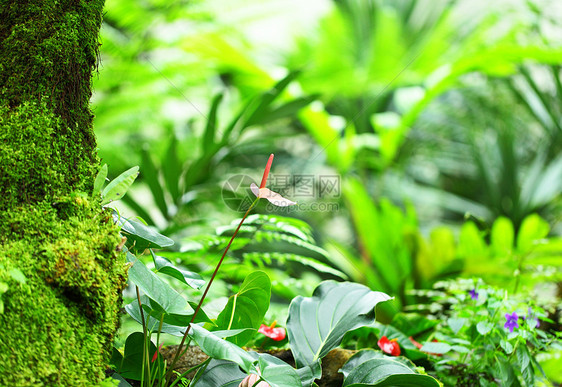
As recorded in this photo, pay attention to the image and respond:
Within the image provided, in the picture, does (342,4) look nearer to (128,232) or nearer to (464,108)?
(464,108)

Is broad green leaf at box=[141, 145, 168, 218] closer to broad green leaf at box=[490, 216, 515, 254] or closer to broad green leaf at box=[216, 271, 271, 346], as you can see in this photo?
broad green leaf at box=[216, 271, 271, 346]

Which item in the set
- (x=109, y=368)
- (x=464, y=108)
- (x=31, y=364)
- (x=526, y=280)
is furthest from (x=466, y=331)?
(x=464, y=108)

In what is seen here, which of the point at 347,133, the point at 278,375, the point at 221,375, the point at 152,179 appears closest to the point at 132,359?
the point at 221,375

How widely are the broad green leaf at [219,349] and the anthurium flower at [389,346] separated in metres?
0.40

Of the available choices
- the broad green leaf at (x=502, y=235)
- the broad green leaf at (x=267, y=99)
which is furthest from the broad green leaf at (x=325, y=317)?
the broad green leaf at (x=502, y=235)

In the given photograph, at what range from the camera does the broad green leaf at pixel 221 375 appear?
2.12 feet

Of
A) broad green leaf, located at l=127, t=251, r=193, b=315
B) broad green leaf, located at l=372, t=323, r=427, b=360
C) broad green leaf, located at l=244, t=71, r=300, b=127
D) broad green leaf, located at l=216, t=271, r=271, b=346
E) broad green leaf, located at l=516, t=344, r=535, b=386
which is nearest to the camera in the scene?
broad green leaf, located at l=127, t=251, r=193, b=315

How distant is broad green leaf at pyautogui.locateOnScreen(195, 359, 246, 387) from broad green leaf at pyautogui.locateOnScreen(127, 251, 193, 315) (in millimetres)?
147

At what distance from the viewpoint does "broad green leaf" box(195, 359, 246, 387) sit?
65 centimetres

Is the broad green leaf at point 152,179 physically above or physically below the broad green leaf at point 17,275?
below

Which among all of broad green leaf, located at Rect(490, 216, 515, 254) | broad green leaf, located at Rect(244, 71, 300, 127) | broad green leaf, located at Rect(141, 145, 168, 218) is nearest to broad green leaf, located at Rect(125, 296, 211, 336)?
broad green leaf, located at Rect(141, 145, 168, 218)

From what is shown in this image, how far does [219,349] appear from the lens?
20.3 inches

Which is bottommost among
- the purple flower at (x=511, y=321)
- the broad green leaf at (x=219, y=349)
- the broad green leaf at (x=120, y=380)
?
the purple flower at (x=511, y=321)

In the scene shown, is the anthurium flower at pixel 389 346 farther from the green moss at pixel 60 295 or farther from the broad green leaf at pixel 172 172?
the broad green leaf at pixel 172 172
